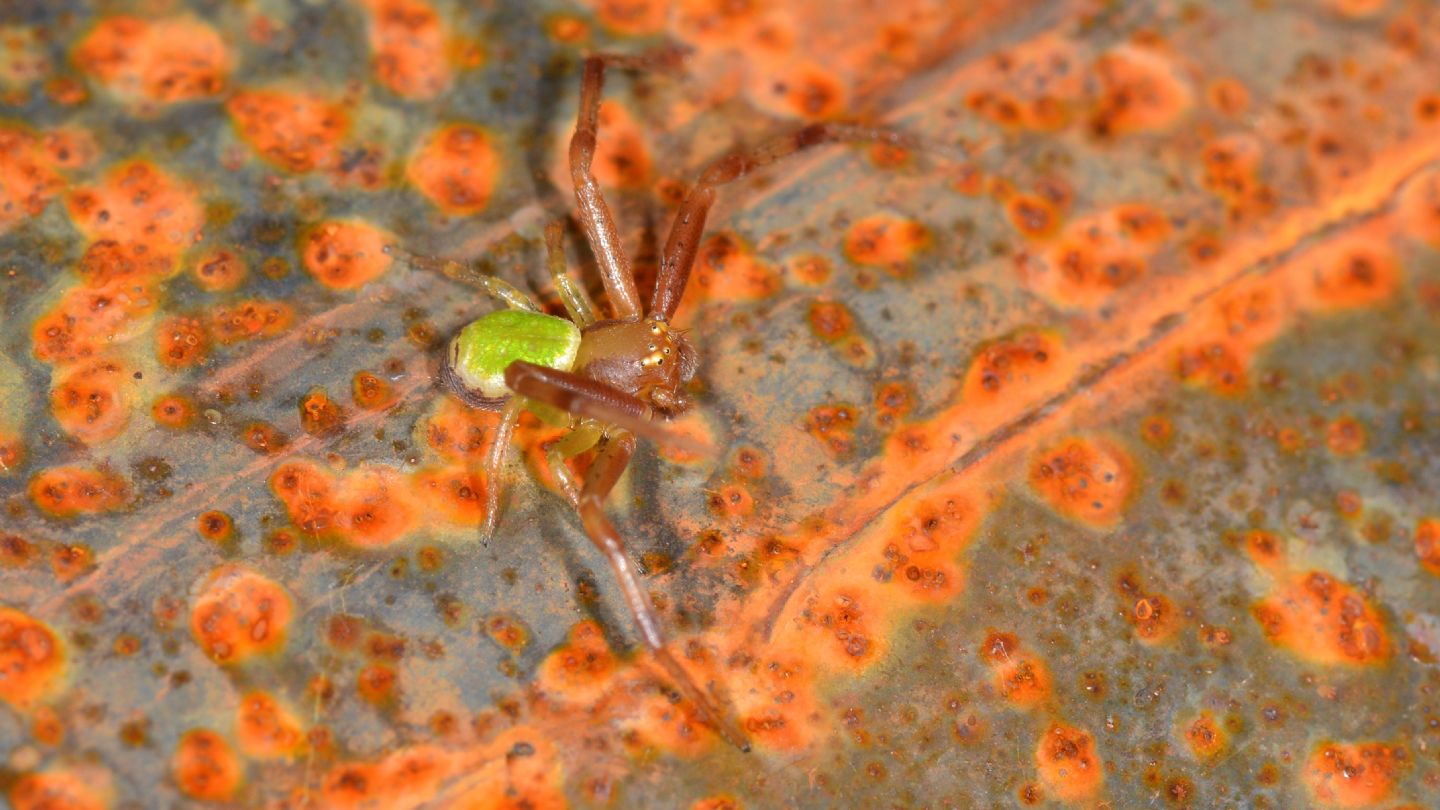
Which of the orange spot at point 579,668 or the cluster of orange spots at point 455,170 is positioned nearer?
the orange spot at point 579,668

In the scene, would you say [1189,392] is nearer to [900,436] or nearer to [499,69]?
[900,436]

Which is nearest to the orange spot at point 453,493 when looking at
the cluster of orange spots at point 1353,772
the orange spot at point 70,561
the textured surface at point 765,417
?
the textured surface at point 765,417

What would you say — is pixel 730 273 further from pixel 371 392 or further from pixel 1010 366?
pixel 371 392

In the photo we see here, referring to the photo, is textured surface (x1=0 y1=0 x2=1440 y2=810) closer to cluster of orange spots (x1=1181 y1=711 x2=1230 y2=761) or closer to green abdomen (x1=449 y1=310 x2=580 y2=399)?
cluster of orange spots (x1=1181 y1=711 x2=1230 y2=761)

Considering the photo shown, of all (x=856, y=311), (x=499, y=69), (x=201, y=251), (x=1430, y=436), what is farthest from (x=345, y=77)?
(x=1430, y=436)

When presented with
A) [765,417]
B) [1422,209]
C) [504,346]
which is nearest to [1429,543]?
[1422,209]

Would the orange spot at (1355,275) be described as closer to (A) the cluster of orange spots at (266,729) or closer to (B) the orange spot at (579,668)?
(B) the orange spot at (579,668)
